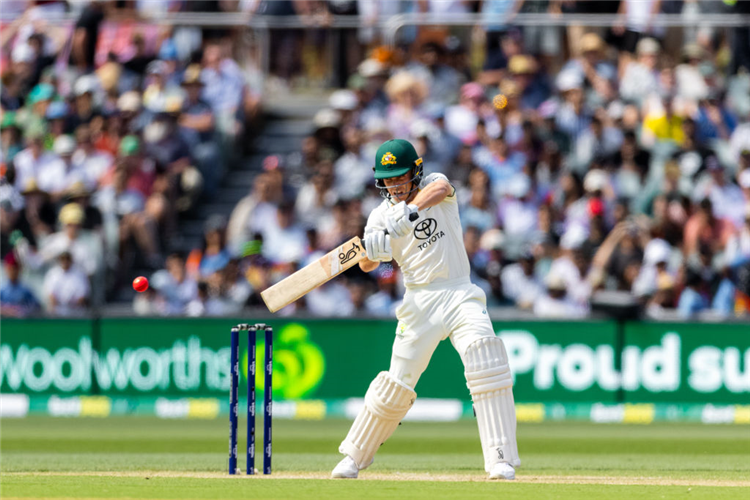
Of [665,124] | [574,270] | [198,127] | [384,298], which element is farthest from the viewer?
[198,127]

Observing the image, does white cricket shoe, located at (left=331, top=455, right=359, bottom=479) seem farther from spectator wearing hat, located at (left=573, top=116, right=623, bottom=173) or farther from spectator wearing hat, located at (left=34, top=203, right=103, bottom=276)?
spectator wearing hat, located at (left=573, top=116, right=623, bottom=173)

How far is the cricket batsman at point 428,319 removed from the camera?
6984 mm

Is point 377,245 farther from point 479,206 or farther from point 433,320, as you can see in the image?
point 479,206

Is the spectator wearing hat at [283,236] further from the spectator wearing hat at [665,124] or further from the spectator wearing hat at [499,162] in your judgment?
the spectator wearing hat at [665,124]

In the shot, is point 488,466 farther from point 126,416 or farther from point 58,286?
Result: point 58,286

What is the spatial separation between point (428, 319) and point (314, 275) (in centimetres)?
66

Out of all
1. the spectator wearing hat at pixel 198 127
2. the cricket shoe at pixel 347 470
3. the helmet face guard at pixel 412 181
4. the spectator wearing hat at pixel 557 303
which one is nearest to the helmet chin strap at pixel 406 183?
the helmet face guard at pixel 412 181

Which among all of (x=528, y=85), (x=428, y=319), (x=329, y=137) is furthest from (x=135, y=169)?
(x=428, y=319)

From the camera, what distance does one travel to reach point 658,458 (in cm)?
920

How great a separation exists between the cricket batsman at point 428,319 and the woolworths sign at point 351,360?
5236mm

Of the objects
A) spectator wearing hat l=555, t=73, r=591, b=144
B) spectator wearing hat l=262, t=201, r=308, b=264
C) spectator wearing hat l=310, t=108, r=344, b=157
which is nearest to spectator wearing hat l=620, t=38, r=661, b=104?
spectator wearing hat l=555, t=73, r=591, b=144

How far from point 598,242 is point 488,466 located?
20.7ft

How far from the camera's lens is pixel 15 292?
13625 millimetres

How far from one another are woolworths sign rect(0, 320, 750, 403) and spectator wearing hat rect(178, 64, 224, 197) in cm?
316
